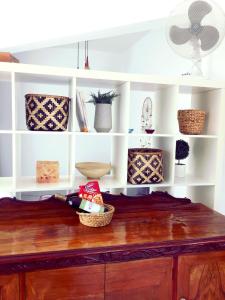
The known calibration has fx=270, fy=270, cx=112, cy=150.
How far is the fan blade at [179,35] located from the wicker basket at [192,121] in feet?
1.39

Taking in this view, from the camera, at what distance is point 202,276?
1072mm

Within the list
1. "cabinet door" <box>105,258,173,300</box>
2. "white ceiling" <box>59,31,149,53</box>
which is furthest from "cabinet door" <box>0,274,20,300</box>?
"white ceiling" <box>59,31,149,53</box>

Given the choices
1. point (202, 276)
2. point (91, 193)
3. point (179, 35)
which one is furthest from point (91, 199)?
point (179, 35)

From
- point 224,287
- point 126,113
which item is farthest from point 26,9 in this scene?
point 224,287

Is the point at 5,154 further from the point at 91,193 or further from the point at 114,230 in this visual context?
the point at 114,230

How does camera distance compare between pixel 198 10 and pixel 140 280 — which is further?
pixel 198 10

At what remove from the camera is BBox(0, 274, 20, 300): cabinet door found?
889 millimetres

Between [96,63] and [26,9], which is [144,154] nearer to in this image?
[26,9]

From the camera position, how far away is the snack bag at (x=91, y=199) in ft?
3.92

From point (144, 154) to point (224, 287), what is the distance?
75 centimetres

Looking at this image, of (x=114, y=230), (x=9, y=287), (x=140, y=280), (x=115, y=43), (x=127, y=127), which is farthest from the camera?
(x=115, y=43)

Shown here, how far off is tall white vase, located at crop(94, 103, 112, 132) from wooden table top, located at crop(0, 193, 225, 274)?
38cm

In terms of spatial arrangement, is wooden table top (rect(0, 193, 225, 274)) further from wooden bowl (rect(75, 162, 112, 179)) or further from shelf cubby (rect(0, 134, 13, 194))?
shelf cubby (rect(0, 134, 13, 194))

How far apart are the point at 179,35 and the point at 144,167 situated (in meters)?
0.81
